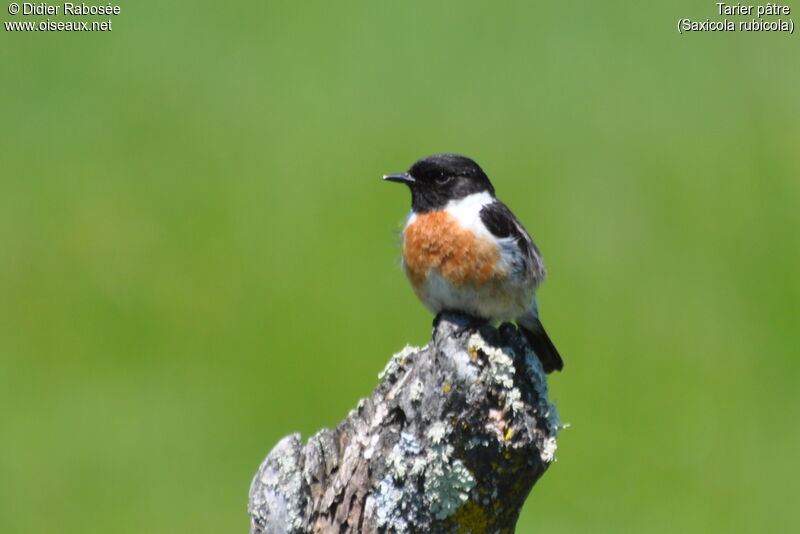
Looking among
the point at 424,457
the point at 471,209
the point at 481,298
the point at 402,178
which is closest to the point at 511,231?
the point at 471,209

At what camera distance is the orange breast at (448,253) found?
6742mm

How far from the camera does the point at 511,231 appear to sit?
6898 mm

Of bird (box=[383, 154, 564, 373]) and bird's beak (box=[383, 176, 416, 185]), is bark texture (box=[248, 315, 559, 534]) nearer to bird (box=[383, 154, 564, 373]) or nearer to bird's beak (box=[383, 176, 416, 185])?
bird (box=[383, 154, 564, 373])

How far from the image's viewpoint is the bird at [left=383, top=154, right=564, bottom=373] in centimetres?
674

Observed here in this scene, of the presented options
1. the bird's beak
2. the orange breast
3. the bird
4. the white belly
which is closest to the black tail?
the bird

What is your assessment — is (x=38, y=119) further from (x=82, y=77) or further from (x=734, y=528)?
(x=734, y=528)

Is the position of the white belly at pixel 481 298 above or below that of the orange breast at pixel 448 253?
below

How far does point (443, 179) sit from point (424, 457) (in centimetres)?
256

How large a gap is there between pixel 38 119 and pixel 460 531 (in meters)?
10.3

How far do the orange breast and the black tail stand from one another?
→ 1.98ft

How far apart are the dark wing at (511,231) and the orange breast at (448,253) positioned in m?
0.10

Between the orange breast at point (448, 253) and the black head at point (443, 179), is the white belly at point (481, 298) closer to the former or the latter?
the orange breast at point (448, 253)

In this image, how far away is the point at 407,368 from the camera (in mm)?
5133

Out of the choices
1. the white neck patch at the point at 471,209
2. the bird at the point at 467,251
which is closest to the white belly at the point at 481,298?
the bird at the point at 467,251
